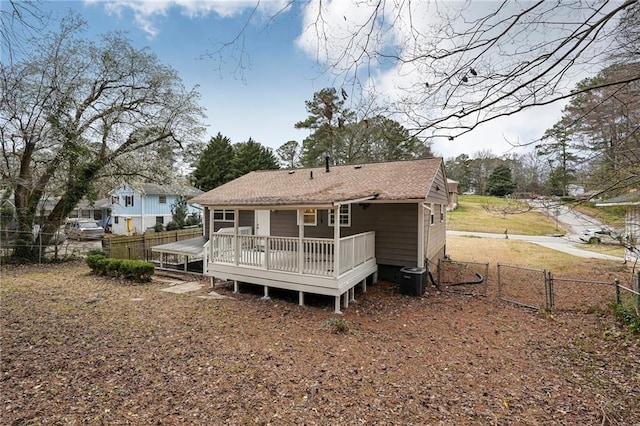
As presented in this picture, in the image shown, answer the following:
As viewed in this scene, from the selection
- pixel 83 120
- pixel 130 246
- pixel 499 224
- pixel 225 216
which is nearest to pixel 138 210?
pixel 130 246

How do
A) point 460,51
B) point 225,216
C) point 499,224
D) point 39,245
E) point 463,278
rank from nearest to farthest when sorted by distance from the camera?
point 460,51 < point 463,278 < point 39,245 < point 225,216 < point 499,224

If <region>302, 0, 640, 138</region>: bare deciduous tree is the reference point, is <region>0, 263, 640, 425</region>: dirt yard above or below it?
below

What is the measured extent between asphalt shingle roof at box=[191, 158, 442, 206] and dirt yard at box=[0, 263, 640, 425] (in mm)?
3031

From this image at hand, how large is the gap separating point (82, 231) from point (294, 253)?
80.5 ft

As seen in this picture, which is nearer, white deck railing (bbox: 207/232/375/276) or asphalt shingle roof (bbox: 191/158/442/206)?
white deck railing (bbox: 207/232/375/276)

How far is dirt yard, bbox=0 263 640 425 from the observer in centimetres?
361

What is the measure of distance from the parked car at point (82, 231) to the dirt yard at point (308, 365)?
1957cm

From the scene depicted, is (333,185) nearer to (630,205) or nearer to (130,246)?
(630,205)

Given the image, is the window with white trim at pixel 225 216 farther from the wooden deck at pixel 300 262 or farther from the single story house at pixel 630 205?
the single story house at pixel 630 205

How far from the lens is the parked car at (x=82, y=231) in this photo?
2411 centimetres

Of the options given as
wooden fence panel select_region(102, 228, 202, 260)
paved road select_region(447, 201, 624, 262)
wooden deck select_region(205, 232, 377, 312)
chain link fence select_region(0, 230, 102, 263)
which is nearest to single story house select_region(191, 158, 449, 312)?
wooden deck select_region(205, 232, 377, 312)

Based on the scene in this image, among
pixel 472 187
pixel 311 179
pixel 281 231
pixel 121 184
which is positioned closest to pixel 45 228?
pixel 121 184

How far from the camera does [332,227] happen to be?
1073cm

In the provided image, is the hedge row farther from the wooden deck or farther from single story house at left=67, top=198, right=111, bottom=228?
single story house at left=67, top=198, right=111, bottom=228
